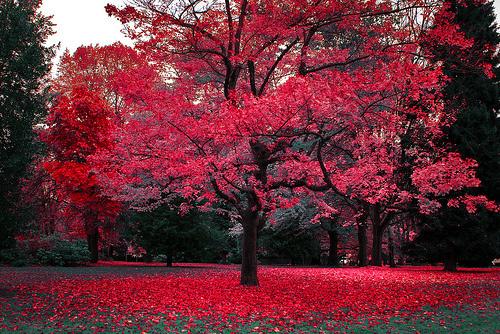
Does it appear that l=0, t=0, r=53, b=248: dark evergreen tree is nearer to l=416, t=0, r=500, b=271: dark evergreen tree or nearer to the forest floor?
the forest floor

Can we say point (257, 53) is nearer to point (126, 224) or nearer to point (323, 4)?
point (323, 4)

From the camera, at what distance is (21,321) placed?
30.1 feet

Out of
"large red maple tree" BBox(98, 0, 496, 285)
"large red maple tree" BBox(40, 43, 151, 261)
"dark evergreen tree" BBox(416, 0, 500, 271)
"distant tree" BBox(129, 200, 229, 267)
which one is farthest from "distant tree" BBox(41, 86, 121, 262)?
"dark evergreen tree" BBox(416, 0, 500, 271)

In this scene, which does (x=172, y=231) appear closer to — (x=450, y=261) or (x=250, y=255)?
(x=250, y=255)

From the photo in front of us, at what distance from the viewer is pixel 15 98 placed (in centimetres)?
1351

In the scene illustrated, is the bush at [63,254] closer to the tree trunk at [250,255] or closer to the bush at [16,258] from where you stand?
the bush at [16,258]

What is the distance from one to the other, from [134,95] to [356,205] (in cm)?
2028

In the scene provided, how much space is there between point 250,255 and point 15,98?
9090mm

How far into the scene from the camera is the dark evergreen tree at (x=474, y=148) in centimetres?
2597

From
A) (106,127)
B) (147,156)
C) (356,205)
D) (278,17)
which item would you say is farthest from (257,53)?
(356,205)

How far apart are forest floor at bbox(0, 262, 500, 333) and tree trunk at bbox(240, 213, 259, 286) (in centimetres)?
73

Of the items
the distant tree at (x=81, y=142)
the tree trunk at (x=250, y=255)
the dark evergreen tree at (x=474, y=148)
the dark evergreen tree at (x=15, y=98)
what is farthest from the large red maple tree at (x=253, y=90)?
the distant tree at (x=81, y=142)

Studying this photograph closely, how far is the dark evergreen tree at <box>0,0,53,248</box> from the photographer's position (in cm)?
1323

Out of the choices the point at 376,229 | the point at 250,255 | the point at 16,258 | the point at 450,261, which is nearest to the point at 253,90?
the point at 250,255
